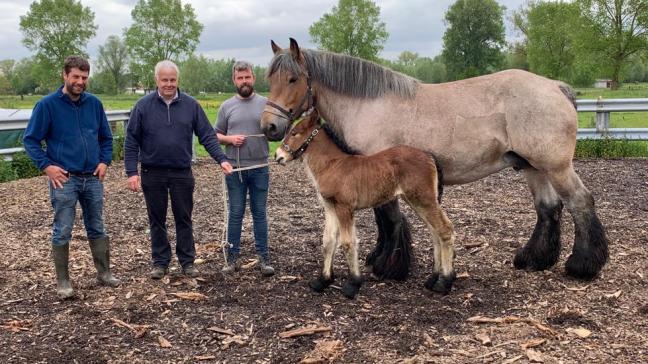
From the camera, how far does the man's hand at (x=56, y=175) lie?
172 inches

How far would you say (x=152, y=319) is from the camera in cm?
418

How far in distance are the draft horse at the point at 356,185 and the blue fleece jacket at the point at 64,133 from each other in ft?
5.20

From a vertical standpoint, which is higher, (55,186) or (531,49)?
(531,49)

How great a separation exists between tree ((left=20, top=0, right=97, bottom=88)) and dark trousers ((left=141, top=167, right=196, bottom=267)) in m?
34.8

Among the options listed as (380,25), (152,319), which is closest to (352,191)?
(152,319)

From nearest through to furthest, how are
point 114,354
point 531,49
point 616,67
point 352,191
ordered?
point 114,354, point 352,191, point 616,67, point 531,49

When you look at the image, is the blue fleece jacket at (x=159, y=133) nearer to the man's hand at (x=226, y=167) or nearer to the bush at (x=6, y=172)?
the man's hand at (x=226, y=167)

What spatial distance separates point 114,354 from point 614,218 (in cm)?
590

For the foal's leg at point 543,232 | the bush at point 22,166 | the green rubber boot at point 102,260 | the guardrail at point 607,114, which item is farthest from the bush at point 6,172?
the foal's leg at point 543,232

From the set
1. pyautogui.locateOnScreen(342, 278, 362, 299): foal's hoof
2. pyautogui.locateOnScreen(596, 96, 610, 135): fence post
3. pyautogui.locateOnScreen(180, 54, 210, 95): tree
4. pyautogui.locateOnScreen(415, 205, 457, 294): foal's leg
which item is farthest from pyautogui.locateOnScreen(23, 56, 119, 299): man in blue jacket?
pyautogui.locateOnScreen(180, 54, 210, 95): tree

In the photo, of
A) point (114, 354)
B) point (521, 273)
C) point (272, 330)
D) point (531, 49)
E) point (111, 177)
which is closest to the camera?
point (114, 354)

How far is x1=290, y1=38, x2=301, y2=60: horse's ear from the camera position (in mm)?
4478

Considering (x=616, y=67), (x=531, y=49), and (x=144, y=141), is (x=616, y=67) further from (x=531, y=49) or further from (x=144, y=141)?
(x=144, y=141)

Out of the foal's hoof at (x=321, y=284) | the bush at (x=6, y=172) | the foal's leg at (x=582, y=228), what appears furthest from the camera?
the bush at (x=6, y=172)
